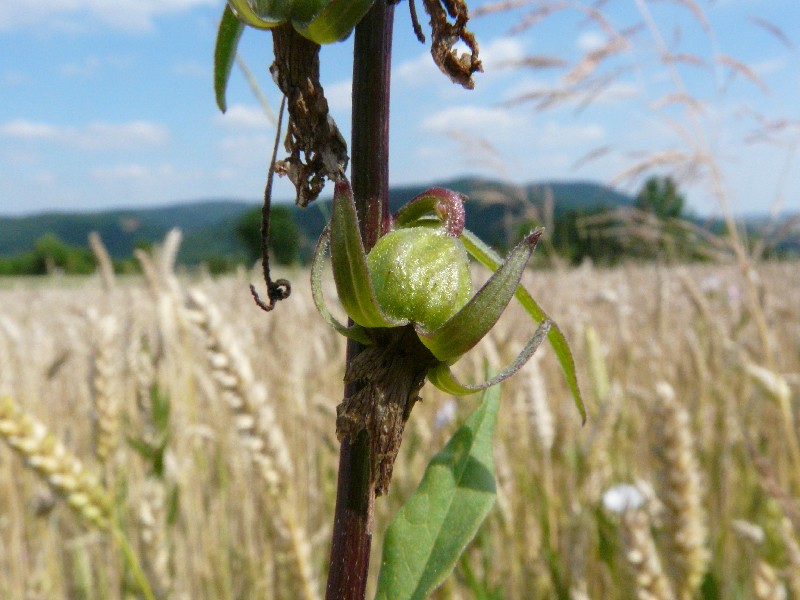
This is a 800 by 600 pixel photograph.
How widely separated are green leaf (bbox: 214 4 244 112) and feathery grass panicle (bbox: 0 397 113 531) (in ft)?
2.85

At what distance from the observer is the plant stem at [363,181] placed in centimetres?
53

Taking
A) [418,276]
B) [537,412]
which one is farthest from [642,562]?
[418,276]

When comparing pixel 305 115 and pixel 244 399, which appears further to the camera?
pixel 244 399

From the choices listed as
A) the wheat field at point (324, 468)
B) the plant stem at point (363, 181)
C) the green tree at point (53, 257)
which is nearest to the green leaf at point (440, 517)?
the plant stem at point (363, 181)

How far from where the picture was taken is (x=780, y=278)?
6.68 meters

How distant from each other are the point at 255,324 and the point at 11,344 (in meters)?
1.12

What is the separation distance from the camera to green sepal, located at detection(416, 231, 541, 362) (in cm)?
47

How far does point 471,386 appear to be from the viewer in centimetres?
52

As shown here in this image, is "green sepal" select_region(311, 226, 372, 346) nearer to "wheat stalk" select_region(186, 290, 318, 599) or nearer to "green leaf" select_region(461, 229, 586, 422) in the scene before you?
"green leaf" select_region(461, 229, 586, 422)

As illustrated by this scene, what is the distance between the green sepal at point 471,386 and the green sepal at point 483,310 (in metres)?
0.03

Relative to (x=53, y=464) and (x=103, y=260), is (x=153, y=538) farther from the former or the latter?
(x=103, y=260)

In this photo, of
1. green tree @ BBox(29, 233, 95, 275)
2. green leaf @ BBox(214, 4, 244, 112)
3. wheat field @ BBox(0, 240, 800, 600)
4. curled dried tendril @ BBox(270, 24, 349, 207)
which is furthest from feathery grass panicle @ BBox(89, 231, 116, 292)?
green tree @ BBox(29, 233, 95, 275)

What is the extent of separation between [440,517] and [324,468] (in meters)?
1.71

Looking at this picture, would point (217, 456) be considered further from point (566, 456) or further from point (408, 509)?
point (408, 509)
